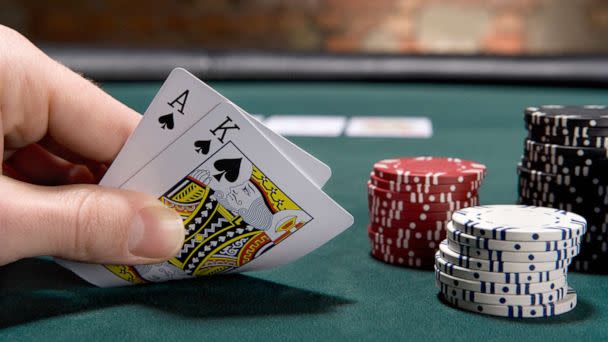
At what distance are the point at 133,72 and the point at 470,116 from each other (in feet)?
6.46

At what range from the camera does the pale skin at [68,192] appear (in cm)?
120

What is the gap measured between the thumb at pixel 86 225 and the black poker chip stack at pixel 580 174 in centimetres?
80

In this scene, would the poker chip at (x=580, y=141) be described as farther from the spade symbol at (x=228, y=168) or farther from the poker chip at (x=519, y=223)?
the spade symbol at (x=228, y=168)

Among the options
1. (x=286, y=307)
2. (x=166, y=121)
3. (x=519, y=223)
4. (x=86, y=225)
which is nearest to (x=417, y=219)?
(x=519, y=223)

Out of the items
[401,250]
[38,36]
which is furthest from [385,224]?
[38,36]

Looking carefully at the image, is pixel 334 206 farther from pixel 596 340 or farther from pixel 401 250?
pixel 596 340

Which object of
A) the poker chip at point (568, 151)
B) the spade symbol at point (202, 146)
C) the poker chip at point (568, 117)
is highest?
the spade symbol at point (202, 146)

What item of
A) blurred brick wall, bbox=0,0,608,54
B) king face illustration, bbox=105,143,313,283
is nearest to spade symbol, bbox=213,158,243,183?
king face illustration, bbox=105,143,313,283

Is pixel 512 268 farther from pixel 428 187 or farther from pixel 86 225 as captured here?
pixel 86 225

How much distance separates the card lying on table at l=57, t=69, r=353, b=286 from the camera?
4.37ft

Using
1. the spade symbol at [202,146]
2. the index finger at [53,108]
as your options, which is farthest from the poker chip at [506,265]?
the index finger at [53,108]

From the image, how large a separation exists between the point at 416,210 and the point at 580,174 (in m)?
0.35

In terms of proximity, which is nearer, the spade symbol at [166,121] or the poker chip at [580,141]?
the spade symbol at [166,121]

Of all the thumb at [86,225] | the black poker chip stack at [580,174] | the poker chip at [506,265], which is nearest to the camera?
the thumb at [86,225]
